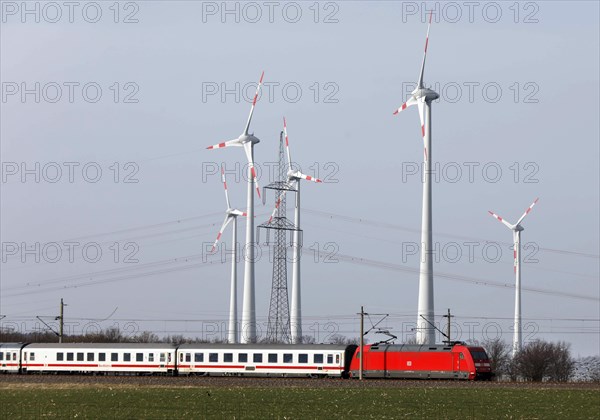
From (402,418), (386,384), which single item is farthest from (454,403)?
(386,384)

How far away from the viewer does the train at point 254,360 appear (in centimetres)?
8856

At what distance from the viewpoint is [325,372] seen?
305ft

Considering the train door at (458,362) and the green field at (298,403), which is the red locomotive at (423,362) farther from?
the green field at (298,403)

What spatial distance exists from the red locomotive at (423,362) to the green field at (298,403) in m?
12.0

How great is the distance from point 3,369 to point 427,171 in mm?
43413

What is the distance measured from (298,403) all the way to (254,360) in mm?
37130

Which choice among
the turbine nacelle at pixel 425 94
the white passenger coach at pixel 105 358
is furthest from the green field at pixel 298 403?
the turbine nacelle at pixel 425 94

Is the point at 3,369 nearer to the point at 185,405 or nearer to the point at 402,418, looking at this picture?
the point at 185,405

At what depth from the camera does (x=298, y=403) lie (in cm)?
5872

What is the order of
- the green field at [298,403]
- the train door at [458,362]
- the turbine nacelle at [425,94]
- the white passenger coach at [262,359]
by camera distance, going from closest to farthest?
the green field at [298,403] < the train door at [458,362] < the white passenger coach at [262,359] < the turbine nacelle at [425,94]

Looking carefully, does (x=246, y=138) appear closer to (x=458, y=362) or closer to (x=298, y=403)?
(x=458, y=362)

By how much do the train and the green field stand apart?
13.2 metres

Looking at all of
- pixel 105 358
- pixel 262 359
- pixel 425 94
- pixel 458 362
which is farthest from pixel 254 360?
pixel 425 94

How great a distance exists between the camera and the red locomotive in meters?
87.4
